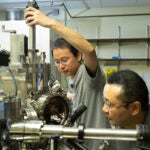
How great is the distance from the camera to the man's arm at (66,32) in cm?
81

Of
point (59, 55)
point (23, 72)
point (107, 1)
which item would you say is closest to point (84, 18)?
Result: point (107, 1)

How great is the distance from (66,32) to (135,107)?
0.38m

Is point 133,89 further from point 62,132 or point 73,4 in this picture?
point 73,4

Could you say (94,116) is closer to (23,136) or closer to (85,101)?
(85,101)

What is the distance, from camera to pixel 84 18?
5.41 meters

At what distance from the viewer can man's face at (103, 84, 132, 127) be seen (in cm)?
103

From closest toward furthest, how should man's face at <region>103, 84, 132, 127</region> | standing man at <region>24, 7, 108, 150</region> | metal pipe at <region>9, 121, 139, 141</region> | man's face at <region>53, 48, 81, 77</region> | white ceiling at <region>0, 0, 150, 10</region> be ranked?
A: metal pipe at <region>9, 121, 139, 141</region> → man's face at <region>103, 84, 132, 127</region> → standing man at <region>24, 7, 108, 150</region> → man's face at <region>53, 48, 81, 77</region> → white ceiling at <region>0, 0, 150, 10</region>

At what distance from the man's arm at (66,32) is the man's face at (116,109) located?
0.18 meters

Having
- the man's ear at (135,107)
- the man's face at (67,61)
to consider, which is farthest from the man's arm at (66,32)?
the man's ear at (135,107)

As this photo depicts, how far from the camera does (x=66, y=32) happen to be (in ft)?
3.24

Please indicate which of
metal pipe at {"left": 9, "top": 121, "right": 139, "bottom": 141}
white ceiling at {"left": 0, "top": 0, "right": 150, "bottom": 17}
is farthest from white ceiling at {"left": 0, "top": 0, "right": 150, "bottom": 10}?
metal pipe at {"left": 9, "top": 121, "right": 139, "bottom": 141}

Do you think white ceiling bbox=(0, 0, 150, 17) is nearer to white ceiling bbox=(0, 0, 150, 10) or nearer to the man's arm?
white ceiling bbox=(0, 0, 150, 10)

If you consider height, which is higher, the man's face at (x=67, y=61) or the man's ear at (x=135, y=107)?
the man's face at (x=67, y=61)

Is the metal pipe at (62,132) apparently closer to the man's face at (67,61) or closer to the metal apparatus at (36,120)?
the metal apparatus at (36,120)
